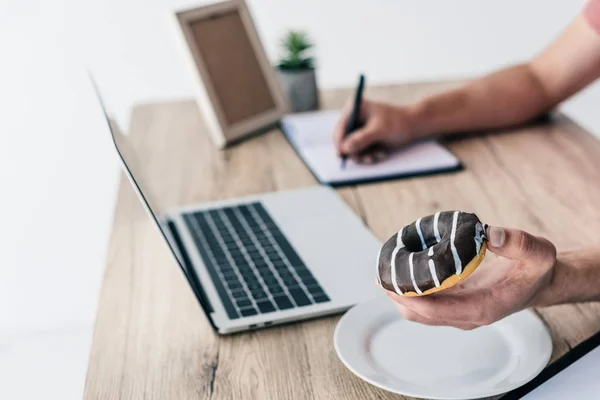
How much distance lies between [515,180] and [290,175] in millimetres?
386

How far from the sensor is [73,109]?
245 centimetres

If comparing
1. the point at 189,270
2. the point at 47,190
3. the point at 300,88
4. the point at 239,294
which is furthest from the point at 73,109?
the point at 239,294

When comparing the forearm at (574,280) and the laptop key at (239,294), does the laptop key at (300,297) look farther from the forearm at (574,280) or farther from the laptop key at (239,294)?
the forearm at (574,280)

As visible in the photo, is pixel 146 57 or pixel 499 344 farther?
pixel 146 57

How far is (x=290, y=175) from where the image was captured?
138 centimetres

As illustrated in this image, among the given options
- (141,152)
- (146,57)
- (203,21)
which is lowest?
(146,57)

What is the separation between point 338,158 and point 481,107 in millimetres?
307

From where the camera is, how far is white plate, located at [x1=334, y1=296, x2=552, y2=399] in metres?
0.78

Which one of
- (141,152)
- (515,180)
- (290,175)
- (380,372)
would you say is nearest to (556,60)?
(515,180)

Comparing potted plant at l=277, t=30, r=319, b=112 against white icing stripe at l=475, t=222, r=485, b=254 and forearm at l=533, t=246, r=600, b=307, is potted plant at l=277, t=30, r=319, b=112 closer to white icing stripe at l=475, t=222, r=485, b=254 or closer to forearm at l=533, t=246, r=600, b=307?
forearm at l=533, t=246, r=600, b=307

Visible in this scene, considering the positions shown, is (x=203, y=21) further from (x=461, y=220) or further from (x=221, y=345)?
(x=461, y=220)

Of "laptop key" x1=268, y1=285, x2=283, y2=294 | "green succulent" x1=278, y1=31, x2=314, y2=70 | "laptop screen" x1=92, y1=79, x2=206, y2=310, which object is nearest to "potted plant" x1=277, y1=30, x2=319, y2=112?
"green succulent" x1=278, y1=31, x2=314, y2=70

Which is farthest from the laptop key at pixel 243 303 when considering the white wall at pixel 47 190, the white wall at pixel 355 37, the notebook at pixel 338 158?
the white wall at pixel 355 37

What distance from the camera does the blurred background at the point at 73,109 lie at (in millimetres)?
2395
